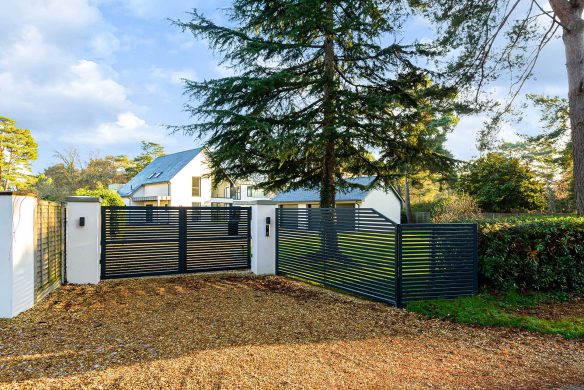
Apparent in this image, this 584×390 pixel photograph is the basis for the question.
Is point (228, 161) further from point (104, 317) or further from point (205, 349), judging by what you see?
point (205, 349)

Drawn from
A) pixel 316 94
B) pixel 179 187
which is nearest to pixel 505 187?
pixel 316 94

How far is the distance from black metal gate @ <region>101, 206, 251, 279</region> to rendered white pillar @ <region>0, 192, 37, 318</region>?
2507 millimetres

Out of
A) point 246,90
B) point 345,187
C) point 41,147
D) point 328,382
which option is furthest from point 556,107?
point 41,147

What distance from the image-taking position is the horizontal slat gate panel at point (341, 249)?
20.5 ft

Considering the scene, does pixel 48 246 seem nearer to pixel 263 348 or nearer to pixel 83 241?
pixel 83 241

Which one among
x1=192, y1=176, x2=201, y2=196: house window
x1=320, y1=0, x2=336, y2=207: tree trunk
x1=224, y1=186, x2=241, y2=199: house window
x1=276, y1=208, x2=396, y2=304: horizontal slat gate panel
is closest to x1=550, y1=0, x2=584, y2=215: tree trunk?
x1=320, y1=0, x2=336, y2=207: tree trunk

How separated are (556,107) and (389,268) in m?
20.5

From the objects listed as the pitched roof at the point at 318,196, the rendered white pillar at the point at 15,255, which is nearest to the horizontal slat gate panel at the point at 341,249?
the rendered white pillar at the point at 15,255

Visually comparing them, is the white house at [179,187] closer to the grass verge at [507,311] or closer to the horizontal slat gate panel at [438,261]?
the horizontal slat gate panel at [438,261]

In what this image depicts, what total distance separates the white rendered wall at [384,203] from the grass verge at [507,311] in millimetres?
19108

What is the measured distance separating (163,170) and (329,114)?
2458 cm

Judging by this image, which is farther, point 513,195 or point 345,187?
point 513,195

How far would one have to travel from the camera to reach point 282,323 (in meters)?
5.05

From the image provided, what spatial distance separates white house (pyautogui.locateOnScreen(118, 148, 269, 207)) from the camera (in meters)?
28.8
